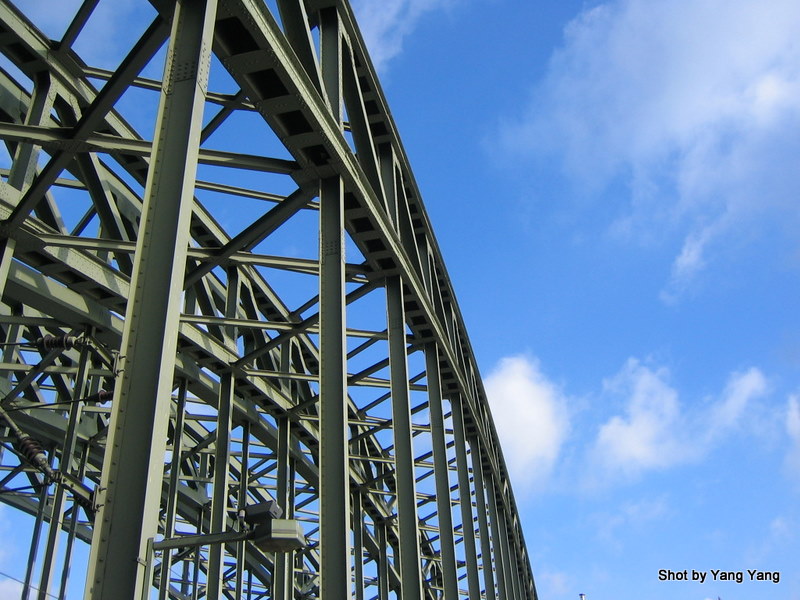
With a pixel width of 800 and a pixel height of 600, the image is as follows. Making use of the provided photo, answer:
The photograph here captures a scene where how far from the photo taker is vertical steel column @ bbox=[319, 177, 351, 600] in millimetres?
10609

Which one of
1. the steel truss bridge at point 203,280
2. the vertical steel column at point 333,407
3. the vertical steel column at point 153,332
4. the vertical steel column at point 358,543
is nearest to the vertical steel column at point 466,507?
the steel truss bridge at point 203,280

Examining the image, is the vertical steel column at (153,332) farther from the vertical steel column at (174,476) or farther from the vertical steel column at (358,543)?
the vertical steel column at (358,543)

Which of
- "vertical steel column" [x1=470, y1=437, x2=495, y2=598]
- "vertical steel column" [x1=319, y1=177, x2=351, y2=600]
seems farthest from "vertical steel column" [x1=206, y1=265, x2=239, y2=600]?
"vertical steel column" [x1=470, y1=437, x2=495, y2=598]

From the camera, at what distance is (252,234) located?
13.4 m

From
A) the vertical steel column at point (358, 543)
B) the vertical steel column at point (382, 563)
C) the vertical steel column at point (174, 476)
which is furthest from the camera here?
the vertical steel column at point (382, 563)

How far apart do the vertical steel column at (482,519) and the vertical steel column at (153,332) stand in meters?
17.0

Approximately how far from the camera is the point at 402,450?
1503cm

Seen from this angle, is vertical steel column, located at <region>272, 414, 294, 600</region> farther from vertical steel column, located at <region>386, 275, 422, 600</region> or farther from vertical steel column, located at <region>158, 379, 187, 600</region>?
vertical steel column, located at <region>386, 275, 422, 600</region>

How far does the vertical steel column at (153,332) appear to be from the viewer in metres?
6.36

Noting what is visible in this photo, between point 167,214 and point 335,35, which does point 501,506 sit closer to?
point 335,35

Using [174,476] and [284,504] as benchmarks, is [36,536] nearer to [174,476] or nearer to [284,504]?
[174,476]

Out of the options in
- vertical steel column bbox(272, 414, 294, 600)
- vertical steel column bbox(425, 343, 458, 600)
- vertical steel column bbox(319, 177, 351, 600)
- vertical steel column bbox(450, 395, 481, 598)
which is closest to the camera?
vertical steel column bbox(319, 177, 351, 600)

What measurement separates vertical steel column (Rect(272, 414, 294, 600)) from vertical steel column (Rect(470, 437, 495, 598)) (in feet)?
18.1

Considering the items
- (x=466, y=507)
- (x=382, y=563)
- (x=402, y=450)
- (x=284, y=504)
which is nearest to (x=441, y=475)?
(x=402, y=450)
